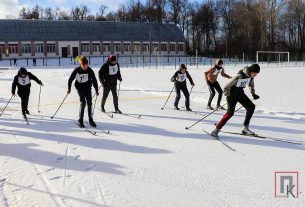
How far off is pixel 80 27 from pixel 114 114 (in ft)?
185

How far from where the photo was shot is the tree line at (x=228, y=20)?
63281mm

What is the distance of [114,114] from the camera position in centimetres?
1062

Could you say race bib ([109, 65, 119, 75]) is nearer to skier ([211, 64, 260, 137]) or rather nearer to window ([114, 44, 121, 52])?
skier ([211, 64, 260, 137])

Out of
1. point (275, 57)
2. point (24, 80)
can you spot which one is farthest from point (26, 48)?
point (24, 80)

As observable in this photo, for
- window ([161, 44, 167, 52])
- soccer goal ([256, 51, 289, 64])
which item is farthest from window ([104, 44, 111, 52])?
soccer goal ([256, 51, 289, 64])

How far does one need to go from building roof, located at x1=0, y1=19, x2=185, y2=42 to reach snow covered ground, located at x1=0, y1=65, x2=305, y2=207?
53.3 meters

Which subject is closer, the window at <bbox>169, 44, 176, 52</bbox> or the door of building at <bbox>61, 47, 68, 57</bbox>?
the door of building at <bbox>61, 47, 68, 57</bbox>

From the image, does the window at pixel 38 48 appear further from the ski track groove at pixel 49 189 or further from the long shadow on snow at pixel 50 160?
the ski track groove at pixel 49 189

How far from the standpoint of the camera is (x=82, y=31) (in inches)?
2514

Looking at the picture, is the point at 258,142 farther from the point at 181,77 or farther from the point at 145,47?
the point at 145,47

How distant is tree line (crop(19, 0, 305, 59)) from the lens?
6328 centimetres

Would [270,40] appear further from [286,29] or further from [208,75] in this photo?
[208,75]

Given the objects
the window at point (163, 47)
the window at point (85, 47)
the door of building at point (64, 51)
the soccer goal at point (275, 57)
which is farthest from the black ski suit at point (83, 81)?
the window at point (163, 47)

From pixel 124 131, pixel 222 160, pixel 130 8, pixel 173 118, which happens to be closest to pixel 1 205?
pixel 222 160
